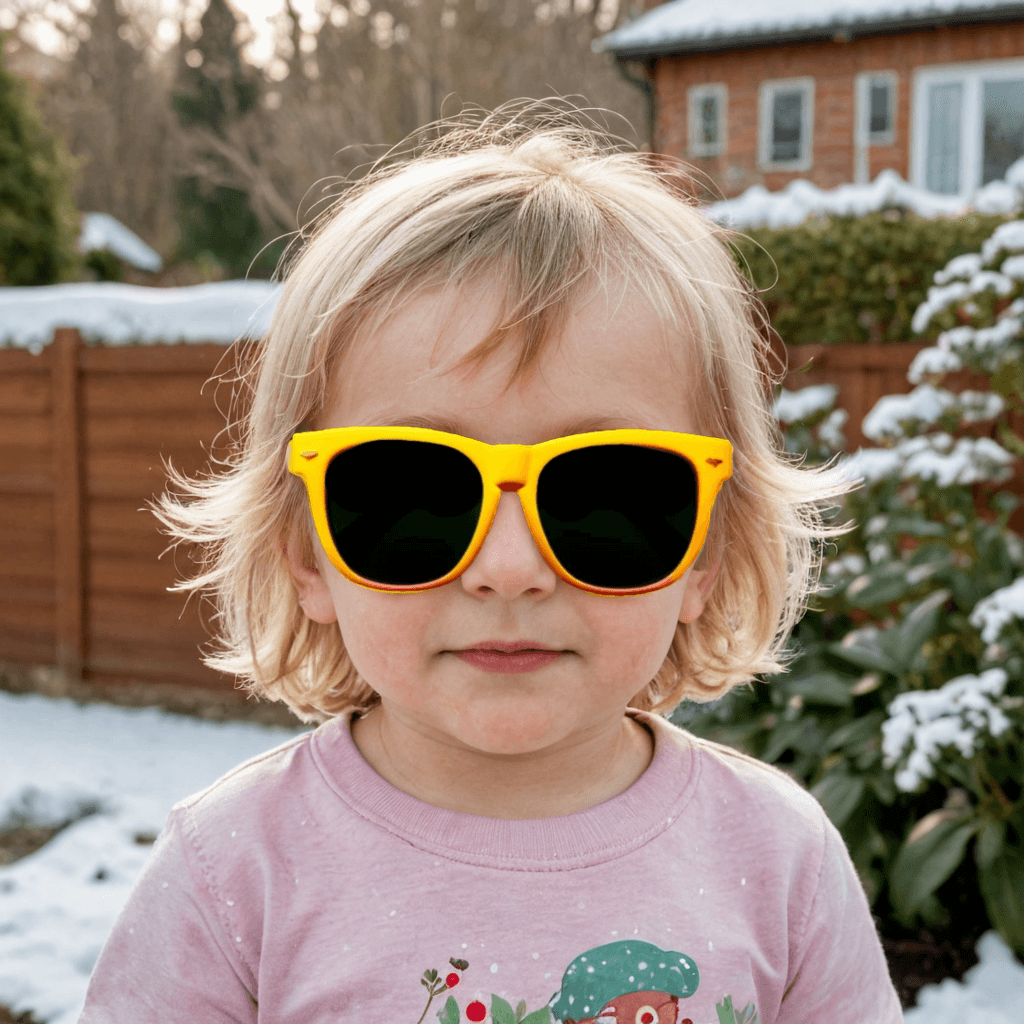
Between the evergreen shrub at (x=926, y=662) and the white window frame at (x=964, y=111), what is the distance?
1078cm

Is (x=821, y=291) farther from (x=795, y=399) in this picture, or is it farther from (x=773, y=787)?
(x=773, y=787)

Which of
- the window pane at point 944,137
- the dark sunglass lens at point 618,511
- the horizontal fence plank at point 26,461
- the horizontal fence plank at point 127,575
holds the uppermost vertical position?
the window pane at point 944,137

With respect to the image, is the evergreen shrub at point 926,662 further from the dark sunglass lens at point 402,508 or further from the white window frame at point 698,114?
the white window frame at point 698,114

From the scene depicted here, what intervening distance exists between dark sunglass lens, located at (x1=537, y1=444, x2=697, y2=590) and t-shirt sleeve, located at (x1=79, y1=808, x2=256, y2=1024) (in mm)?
518

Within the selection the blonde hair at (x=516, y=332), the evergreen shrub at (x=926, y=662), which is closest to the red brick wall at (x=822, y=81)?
Result: the evergreen shrub at (x=926, y=662)

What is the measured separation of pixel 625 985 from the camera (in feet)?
3.61

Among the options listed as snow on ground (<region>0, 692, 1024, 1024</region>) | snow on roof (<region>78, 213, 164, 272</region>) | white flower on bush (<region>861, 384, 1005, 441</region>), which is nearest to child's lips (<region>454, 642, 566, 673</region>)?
snow on ground (<region>0, 692, 1024, 1024</region>)

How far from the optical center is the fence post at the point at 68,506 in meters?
5.96

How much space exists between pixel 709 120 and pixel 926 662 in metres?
12.8

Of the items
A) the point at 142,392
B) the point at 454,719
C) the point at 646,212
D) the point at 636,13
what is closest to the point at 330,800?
the point at 454,719

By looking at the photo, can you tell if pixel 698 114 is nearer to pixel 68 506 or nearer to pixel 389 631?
pixel 68 506

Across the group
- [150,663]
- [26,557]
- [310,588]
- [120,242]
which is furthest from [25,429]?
[120,242]

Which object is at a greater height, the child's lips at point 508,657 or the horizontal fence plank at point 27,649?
the child's lips at point 508,657

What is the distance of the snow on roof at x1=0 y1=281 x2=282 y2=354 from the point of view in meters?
5.67
